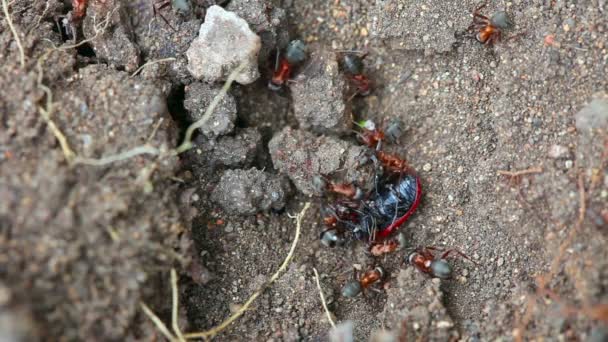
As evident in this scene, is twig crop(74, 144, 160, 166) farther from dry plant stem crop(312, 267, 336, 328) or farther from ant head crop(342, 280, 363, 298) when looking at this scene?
ant head crop(342, 280, 363, 298)

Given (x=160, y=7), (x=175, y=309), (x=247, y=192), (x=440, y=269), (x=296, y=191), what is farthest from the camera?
(x=296, y=191)

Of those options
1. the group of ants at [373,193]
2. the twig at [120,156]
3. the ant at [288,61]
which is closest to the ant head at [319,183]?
the group of ants at [373,193]

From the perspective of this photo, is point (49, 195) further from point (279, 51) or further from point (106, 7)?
point (279, 51)

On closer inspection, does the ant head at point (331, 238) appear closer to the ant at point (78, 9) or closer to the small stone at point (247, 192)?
the small stone at point (247, 192)

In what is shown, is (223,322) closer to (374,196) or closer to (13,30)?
(374,196)

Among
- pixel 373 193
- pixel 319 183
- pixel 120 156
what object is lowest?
pixel 373 193

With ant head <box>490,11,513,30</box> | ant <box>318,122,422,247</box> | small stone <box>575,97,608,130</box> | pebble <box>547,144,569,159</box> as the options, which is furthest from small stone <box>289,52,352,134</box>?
small stone <box>575,97,608,130</box>

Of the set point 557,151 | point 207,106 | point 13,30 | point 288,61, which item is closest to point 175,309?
point 207,106

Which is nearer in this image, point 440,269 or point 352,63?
point 440,269

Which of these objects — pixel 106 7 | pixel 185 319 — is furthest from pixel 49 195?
pixel 106 7
